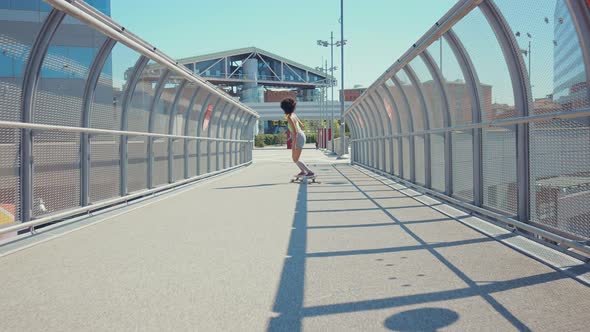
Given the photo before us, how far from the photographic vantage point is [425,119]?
8672 mm

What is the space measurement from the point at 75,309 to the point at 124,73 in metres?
4.76

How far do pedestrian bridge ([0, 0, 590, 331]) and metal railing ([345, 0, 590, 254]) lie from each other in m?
0.02

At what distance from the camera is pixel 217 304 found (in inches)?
120

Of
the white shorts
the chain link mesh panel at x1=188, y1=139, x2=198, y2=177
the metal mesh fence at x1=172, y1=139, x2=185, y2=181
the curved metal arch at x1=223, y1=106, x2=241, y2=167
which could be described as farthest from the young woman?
the curved metal arch at x1=223, y1=106, x2=241, y2=167

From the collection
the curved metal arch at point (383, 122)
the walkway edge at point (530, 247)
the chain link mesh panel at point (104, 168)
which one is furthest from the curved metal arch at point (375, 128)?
the chain link mesh panel at point (104, 168)

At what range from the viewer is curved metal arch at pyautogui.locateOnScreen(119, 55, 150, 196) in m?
7.37

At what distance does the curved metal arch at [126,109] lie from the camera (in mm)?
7367

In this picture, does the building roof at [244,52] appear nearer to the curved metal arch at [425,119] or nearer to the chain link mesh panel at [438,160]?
the curved metal arch at [425,119]

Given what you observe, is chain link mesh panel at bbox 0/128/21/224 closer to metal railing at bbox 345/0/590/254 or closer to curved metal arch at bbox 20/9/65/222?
curved metal arch at bbox 20/9/65/222

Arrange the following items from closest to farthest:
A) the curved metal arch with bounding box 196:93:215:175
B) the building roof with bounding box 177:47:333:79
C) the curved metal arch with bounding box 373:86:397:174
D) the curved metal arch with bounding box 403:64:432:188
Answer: the curved metal arch with bounding box 403:64:432:188, the curved metal arch with bounding box 373:86:397:174, the curved metal arch with bounding box 196:93:215:175, the building roof with bounding box 177:47:333:79

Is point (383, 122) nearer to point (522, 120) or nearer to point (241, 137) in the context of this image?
point (522, 120)

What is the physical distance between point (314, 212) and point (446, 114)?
7.06 ft

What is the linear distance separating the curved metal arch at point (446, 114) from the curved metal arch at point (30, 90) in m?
4.65

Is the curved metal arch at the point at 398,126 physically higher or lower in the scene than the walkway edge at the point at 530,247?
higher
